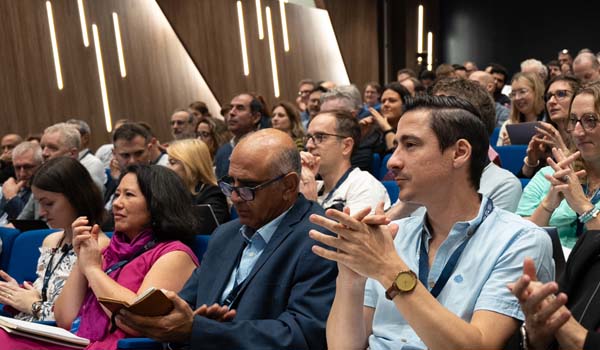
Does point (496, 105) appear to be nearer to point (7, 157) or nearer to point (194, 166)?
point (194, 166)

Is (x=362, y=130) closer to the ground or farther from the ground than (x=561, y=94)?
closer to the ground

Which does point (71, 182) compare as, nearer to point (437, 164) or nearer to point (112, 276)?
point (112, 276)

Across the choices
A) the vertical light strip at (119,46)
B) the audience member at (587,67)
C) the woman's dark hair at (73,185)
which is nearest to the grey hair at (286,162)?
the woman's dark hair at (73,185)

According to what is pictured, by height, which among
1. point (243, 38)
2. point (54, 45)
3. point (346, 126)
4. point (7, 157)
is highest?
point (54, 45)

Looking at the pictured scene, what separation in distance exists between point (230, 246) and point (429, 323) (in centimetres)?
108

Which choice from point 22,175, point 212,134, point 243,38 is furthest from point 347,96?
point 243,38

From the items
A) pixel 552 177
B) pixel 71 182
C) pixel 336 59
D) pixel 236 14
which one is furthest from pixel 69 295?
pixel 336 59

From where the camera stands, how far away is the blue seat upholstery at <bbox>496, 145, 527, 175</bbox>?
4.94 m

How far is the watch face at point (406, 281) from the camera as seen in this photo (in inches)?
72.1

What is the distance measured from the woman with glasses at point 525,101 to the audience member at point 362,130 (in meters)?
0.91

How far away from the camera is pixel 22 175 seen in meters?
5.72

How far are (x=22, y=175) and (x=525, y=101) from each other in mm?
3636

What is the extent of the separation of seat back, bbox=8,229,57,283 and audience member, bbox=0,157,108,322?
16cm

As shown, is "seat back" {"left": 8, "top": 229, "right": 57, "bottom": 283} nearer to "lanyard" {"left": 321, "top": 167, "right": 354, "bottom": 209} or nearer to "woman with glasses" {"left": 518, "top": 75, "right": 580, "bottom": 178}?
"lanyard" {"left": 321, "top": 167, "right": 354, "bottom": 209}
